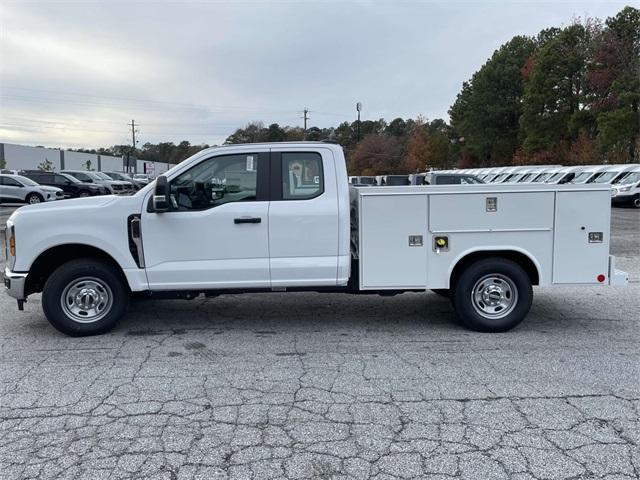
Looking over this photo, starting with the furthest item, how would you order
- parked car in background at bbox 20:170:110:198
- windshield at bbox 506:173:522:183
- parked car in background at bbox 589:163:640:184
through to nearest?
windshield at bbox 506:173:522:183 < parked car in background at bbox 20:170:110:198 < parked car in background at bbox 589:163:640:184

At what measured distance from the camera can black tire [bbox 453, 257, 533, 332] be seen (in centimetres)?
603

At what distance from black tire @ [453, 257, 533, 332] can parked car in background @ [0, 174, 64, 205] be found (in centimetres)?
2436

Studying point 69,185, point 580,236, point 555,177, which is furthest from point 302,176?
point 555,177

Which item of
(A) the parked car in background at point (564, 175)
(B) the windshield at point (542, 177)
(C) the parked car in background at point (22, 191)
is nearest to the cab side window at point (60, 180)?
(C) the parked car in background at point (22, 191)

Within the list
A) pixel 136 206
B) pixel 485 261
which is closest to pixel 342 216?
pixel 485 261

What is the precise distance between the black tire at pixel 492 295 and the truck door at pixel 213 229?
2163mm

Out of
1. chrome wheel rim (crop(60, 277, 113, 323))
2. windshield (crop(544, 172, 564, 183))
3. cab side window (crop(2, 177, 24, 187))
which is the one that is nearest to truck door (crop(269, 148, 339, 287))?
chrome wheel rim (crop(60, 277, 113, 323))

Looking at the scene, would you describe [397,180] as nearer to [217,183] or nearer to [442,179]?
[217,183]

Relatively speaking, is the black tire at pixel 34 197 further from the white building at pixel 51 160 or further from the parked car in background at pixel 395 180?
the white building at pixel 51 160

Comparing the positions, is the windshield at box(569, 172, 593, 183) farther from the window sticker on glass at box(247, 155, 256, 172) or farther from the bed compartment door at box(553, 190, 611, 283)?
the window sticker on glass at box(247, 155, 256, 172)

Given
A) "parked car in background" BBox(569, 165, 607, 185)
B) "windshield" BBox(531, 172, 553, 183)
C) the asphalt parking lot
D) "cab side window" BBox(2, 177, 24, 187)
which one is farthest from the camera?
"windshield" BBox(531, 172, 553, 183)

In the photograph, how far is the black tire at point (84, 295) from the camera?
5.82 meters

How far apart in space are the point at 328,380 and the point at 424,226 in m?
2.09

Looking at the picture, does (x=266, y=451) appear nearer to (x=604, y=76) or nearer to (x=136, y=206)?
(x=136, y=206)
